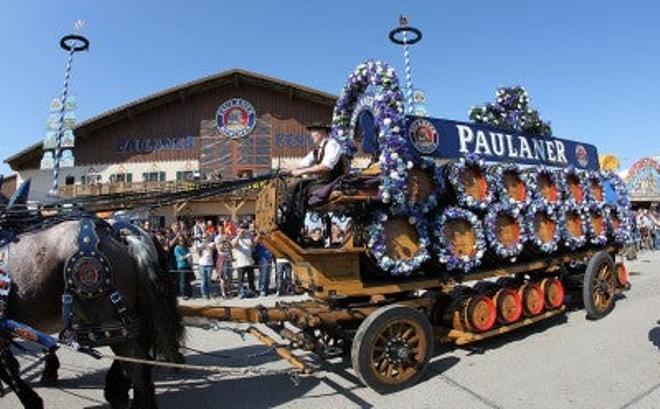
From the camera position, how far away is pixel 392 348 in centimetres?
554

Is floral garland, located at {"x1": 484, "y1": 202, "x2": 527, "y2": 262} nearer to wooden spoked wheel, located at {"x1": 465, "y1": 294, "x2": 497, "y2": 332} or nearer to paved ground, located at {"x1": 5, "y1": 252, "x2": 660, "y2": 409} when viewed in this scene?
wooden spoked wheel, located at {"x1": 465, "y1": 294, "x2": 497, "y2": 332}

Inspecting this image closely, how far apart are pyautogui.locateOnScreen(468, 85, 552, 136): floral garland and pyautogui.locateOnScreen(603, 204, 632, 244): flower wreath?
180cm

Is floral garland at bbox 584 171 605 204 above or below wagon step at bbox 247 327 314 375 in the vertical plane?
above

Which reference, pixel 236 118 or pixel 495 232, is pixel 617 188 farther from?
pixel 236 118

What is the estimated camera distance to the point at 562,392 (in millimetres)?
5258

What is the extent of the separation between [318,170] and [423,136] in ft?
4.84

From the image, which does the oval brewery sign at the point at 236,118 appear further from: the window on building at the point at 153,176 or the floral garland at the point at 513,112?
the floral garland at the point at 513,112

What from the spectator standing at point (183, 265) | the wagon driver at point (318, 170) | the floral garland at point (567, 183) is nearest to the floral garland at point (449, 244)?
the wagon driver at point (318, 170)

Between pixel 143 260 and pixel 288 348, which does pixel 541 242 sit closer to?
pixel 288 348

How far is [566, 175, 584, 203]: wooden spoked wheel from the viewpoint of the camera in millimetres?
8291

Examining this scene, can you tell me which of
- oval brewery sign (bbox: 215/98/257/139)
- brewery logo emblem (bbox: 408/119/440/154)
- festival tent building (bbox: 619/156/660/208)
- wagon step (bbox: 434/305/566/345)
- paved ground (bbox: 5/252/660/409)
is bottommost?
paved ground (bbox: 5/252/660/409)

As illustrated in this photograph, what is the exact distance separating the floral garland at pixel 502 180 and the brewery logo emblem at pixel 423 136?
97cm

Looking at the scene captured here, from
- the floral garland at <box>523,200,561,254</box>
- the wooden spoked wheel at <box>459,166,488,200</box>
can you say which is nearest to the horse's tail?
the wooden spoked wheel at <box>459,166,488,200</box>

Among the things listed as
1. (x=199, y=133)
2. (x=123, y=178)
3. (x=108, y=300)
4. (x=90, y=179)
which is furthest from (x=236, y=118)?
(x=108, y=300)
